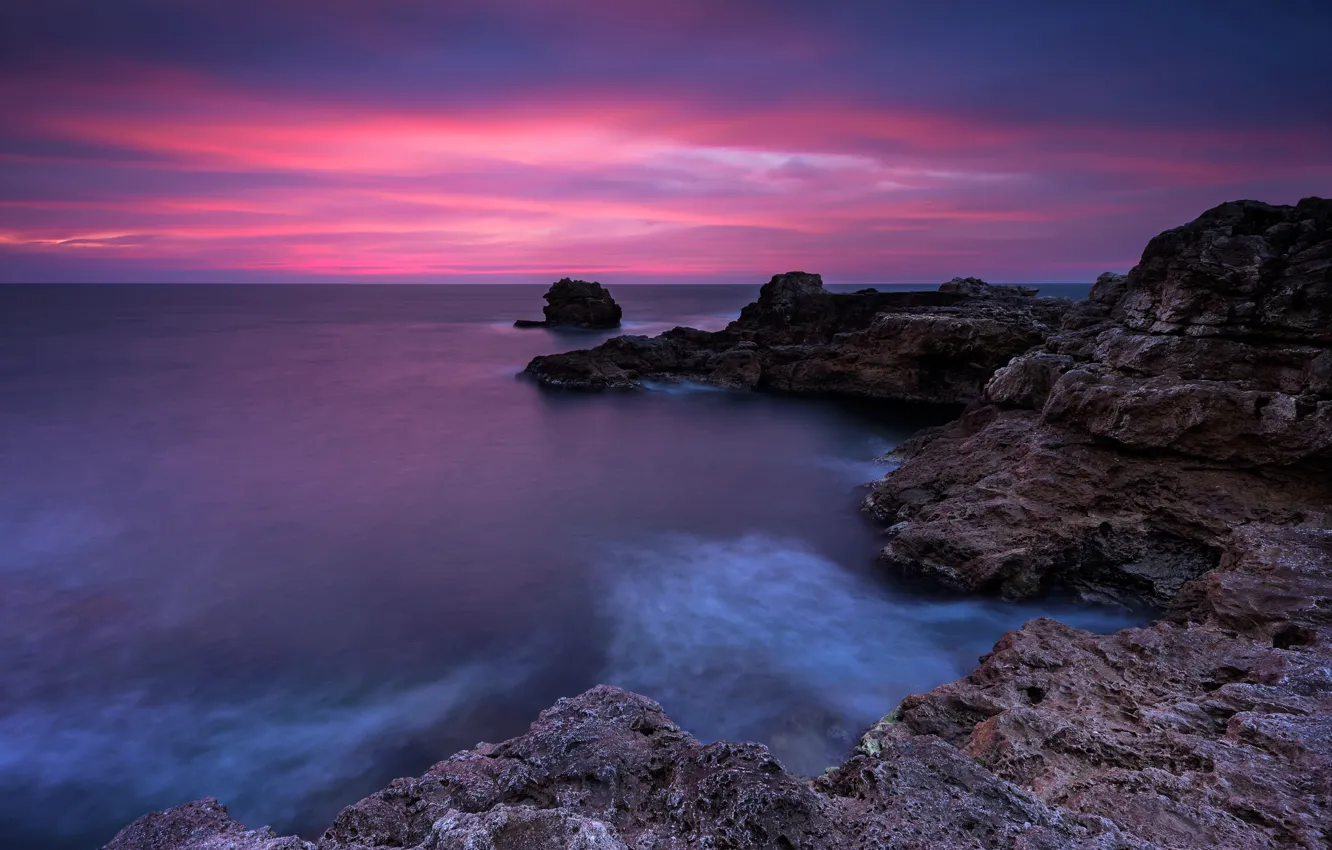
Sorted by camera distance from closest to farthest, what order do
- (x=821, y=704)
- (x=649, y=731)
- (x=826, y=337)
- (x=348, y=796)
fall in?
(x=649, y=731), (x=348, y=796), (x=821, y=704), (x=826, y=337)

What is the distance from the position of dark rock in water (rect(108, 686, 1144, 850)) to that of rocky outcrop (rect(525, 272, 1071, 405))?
75.4 ft

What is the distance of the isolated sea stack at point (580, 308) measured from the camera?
58562 millimetres

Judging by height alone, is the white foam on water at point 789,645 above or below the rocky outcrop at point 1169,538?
below

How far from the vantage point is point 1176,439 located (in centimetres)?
907

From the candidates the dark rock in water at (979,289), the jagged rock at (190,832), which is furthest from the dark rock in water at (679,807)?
the dark rock in water at (979,289)

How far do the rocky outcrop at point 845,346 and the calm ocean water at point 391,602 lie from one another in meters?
5.12

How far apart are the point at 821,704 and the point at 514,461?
12.8 m

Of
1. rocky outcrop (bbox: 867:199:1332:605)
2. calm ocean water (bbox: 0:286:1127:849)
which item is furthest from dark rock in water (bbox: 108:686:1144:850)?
rocky outcrop (bbox: 867:199:1332:605)

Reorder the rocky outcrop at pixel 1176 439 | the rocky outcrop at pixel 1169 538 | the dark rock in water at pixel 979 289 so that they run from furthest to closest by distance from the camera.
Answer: the dark rock in water at pixel 979 289 → the rocky outcrop at pixel 1176 439 → the rocky outcrop at pixel 1169 538

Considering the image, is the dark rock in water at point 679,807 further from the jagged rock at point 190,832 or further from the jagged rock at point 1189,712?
the jagged rock at point 1189,712

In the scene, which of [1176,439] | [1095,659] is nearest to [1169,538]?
[1176,439]

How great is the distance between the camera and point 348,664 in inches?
342

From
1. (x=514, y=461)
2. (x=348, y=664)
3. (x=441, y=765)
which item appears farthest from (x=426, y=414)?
(x=441, y=765)

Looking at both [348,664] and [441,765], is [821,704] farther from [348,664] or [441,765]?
[348,664]
